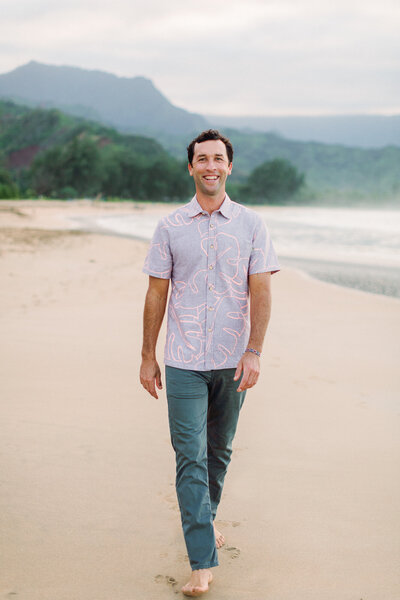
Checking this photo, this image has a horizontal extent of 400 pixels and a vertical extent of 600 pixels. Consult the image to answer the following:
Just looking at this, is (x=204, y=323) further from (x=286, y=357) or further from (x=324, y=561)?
(x=286, y=357)

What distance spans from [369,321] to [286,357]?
9.60ft

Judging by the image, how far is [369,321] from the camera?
9430mm

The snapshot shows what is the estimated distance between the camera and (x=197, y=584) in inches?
103

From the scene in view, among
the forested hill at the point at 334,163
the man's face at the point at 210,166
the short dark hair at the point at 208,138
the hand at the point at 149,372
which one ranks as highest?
the forested hill at the point at 334,163

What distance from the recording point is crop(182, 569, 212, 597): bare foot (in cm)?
260

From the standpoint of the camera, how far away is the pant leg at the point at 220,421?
274 cm

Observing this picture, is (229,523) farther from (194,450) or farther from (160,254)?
(160,254)

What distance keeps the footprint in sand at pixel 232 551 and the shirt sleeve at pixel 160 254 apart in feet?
4.62

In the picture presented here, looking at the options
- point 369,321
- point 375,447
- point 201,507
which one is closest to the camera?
point 201,507

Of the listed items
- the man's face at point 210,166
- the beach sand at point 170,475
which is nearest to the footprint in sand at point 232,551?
the beach sand at point 170,475

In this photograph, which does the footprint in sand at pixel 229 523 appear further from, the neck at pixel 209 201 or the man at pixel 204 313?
the neck at pixel 209 201

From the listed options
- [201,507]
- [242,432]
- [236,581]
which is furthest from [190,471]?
[242,432]

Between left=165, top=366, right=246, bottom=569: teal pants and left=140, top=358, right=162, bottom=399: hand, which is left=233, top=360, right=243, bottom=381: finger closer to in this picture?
left=165, top=366, right=246, bottom=569: teal pants

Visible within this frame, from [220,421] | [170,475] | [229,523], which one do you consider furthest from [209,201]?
[170,475]
